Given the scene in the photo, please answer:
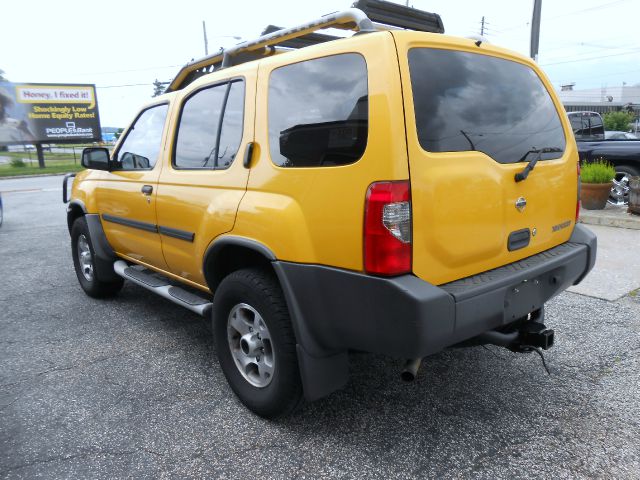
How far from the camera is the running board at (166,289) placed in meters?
Result: 3.29

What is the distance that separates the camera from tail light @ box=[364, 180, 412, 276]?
6.88 feet

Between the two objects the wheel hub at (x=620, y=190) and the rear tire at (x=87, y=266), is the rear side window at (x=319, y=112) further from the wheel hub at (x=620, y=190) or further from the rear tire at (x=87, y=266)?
the wheel hub at (x=620, y=190)

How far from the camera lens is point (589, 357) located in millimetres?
3496

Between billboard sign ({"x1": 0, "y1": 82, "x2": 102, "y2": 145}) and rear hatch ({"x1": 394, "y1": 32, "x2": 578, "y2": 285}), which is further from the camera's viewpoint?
billboard sign ({"x1": 0, "y1": 82, "x2": 102, "y2": 145})

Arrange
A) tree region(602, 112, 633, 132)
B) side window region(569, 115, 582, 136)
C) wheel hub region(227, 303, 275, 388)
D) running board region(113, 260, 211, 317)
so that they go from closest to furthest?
wheel hub region(227, 303, 275, 388) < running board region(113, 260, 211, 317) < side window region(569, 115, 582, 136) < tree region(602, 112, 633, 132)

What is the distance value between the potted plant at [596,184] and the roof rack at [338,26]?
6.19 metres

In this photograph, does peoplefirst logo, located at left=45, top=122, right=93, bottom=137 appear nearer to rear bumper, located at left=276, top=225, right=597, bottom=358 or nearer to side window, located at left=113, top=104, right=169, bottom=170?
side window, located at left=113, top=104, right=169, bottom=170

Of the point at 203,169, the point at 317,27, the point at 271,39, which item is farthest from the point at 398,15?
the point at 203,169

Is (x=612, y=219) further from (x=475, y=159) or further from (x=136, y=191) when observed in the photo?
(x=136, y=191)

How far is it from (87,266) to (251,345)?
3.02 m

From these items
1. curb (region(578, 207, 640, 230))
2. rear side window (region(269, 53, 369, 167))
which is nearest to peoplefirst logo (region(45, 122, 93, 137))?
curb (region(578, 207, 640, 230))

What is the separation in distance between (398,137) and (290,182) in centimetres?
61

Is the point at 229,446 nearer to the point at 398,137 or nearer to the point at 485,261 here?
the point at 485,261

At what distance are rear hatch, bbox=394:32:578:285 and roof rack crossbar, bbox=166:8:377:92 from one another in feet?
1.27
